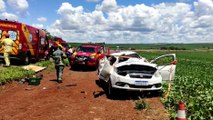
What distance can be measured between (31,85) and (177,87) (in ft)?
20.7

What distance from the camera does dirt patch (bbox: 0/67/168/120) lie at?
1109cm

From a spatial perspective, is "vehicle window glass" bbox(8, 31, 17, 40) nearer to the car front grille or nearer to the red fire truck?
the red fire truck

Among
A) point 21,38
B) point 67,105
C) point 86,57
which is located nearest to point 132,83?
point 67,105

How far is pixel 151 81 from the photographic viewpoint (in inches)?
569

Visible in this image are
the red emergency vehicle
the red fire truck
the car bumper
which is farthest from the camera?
the red emergency vehicle

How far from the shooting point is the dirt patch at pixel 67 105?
11.1 metres

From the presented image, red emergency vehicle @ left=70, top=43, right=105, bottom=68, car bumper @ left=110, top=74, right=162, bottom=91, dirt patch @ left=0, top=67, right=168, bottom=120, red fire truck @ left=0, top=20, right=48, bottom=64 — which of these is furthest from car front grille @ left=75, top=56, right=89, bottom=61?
car bumper @ left=110, top=74, right=162, bottom=91

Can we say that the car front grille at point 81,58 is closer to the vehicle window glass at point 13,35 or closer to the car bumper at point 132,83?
the vehicle window glass at point 13,35

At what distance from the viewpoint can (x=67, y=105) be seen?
12.8 m

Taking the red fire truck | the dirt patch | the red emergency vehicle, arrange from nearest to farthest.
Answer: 1. the dirt patch
2. the red fire truck
3. the red emergency vehicle

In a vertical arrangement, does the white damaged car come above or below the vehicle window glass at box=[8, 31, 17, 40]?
below

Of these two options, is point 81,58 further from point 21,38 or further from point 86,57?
point 21,38

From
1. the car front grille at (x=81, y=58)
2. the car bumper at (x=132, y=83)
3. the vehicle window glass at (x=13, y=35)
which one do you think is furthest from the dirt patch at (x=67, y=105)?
the car front grille at (x=81, y=58)

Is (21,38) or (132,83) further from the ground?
(21,38)
